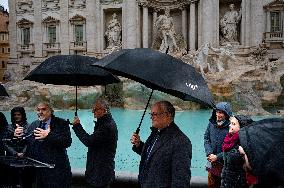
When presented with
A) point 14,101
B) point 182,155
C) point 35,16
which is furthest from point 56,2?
point 182,155

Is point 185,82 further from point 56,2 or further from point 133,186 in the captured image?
point 56,2

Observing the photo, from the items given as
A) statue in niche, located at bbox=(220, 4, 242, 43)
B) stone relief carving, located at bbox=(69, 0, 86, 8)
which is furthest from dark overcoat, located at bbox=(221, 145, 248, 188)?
stone relief carving, located at bbox=(69, 0, 86, 8)

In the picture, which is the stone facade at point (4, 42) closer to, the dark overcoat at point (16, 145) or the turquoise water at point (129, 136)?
the turquoise water at point (129, 136)

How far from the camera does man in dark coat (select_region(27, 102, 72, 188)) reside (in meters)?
4.21

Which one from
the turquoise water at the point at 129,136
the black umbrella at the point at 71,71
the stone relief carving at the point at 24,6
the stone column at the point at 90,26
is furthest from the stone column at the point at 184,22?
the black umbrella at the point at 71,71

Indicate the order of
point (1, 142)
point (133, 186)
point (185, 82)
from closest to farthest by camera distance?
point (185, 82)
point (1, 142)
point (133, 186)

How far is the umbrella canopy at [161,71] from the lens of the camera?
3172 mm

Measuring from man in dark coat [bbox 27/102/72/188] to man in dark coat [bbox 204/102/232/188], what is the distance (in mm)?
1746

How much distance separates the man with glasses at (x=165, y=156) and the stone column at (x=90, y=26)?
26343 mm

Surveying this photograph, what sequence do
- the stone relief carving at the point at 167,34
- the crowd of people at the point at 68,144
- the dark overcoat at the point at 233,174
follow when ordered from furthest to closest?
the stone relief carving at the point at 167,34 → the crowd of people at the point at 68,144 → the dark overcoat at the point at 233,174

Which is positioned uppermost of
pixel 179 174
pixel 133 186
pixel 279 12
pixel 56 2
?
pixel 56 2

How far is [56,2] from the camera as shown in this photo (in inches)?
1196

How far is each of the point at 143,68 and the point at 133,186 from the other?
239 cm

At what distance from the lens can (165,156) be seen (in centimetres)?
306
